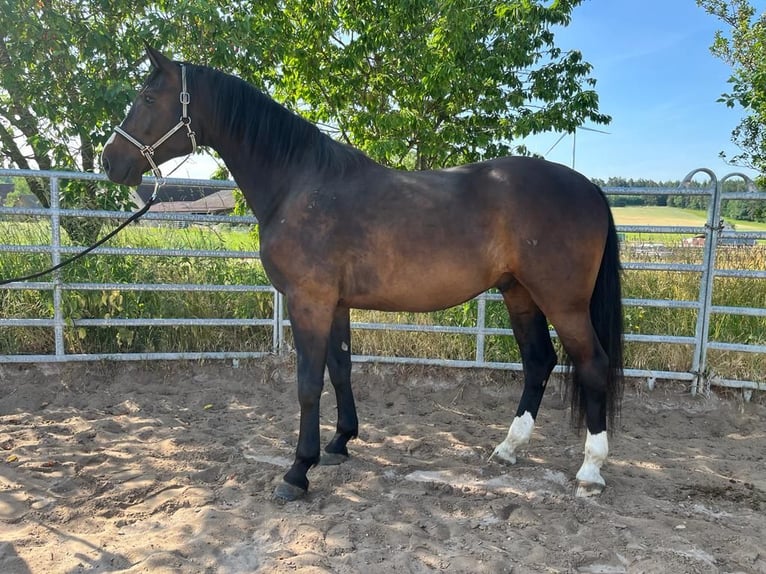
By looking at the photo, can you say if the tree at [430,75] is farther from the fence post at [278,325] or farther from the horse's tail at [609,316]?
the horse's tail at [609,316]

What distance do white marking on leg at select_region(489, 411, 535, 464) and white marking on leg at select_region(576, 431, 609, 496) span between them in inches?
14.9

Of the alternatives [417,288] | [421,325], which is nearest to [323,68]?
[421,325]

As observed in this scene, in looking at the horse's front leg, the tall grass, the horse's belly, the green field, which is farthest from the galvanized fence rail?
the horse's front leg

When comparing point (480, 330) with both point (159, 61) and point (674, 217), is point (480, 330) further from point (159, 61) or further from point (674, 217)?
point (159, 61)

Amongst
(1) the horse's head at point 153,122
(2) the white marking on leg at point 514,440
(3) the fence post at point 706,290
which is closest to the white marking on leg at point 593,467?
(2) the white marking on leg at point 514,440

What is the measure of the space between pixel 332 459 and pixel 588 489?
4.79 feet

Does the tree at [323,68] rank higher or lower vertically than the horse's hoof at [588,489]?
higher

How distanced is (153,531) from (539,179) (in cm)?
258

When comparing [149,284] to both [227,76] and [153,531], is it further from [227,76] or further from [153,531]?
[153,531]

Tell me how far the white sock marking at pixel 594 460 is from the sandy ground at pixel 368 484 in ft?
0.29

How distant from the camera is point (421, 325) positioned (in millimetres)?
4578

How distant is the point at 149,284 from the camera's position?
4.55 metres

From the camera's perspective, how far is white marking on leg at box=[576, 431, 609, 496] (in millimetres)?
2705

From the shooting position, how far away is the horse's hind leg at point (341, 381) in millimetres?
3109
